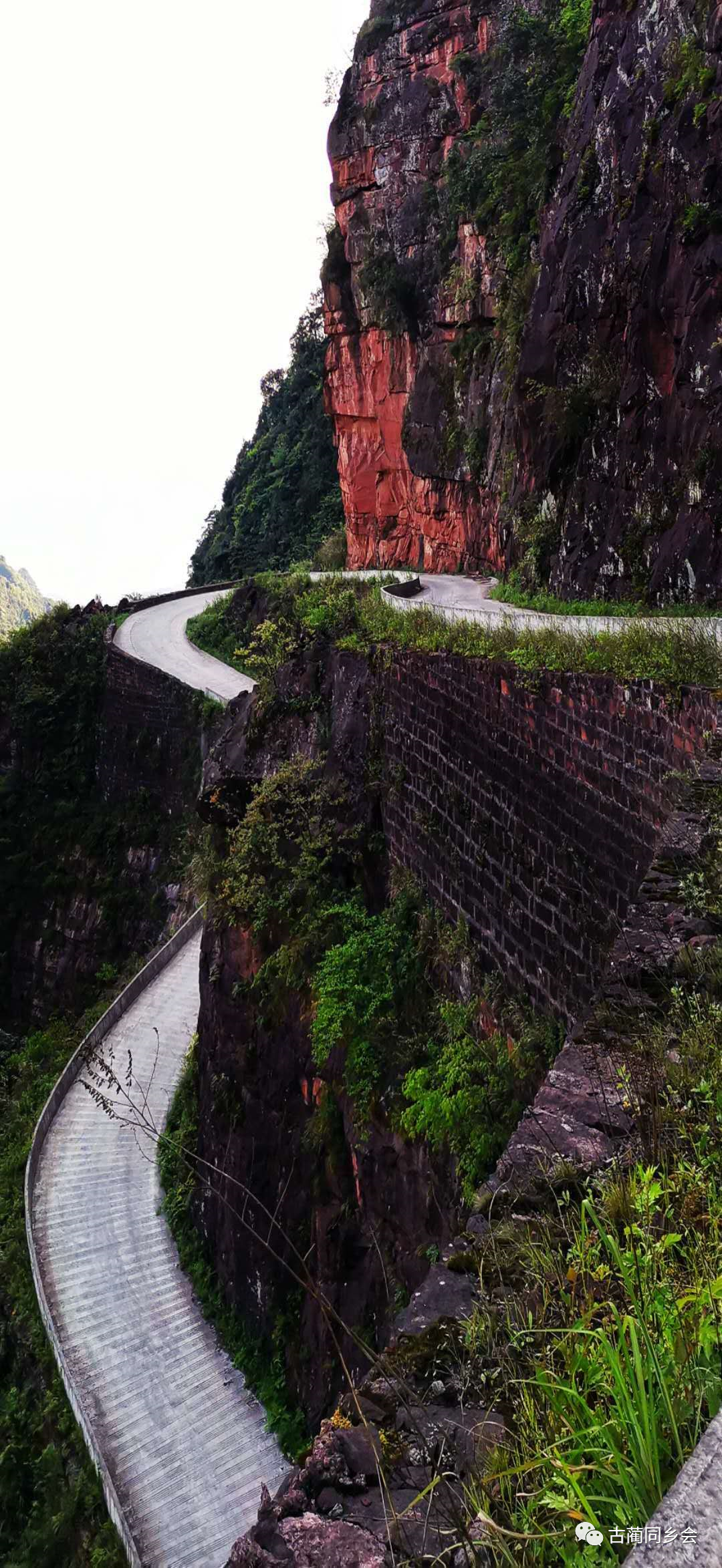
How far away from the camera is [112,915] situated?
19.8m

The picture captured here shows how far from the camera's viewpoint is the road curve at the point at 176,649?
67.7 feet

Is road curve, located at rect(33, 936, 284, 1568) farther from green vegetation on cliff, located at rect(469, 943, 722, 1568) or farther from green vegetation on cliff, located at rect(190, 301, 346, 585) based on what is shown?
green vegetation on cliff, located at rect(190, 301, 346, 585)

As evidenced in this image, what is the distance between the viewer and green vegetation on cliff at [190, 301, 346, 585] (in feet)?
122

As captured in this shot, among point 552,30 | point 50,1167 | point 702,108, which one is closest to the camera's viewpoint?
point 702,108

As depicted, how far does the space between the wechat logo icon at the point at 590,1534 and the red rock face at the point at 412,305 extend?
1966 centimetres

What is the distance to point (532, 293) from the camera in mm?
16812

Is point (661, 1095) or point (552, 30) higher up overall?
point (552, 30)

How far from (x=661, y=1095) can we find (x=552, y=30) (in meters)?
22.8

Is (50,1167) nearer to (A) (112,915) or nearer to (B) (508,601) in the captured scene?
(A) (112,915)

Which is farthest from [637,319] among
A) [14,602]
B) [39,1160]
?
[14,602]

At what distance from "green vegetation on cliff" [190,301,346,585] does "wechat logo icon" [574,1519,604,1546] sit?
34.9 m

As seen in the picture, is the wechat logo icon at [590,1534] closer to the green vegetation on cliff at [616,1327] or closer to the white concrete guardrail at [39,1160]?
the green vegetation on cliff at [616,1327]

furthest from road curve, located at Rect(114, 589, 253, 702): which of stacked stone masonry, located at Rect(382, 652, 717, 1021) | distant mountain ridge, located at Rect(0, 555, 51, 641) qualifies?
distant mountain ridge, located at Rect(0, 555, 51, 641)

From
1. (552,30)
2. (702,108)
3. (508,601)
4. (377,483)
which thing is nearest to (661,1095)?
(702,108)
